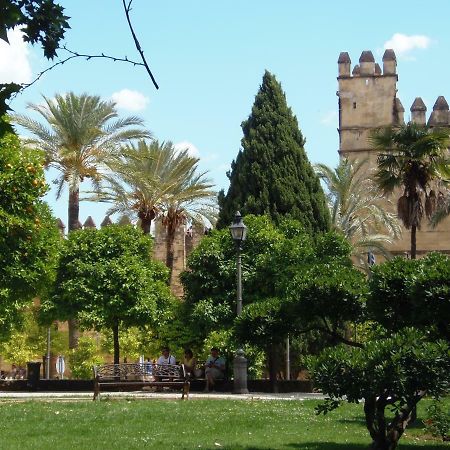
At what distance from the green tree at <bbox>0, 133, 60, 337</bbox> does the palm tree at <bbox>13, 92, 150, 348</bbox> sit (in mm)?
4868

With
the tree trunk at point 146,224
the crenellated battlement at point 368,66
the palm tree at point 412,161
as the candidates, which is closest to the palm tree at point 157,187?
the tree trunk at point 146,224

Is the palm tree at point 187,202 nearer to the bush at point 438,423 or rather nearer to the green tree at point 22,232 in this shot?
the green tree at point 22,232

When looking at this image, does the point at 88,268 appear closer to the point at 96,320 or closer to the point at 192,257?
the point at 96,320

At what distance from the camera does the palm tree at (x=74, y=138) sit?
33.0 meters

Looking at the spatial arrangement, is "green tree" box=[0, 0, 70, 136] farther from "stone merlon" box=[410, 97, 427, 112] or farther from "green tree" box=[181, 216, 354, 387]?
"stone merlon" box=[410, 97, 427, 112]

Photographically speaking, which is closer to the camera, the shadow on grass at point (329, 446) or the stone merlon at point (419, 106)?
the shadow on grass at point (329, 446)

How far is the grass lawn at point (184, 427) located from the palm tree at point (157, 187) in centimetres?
1843

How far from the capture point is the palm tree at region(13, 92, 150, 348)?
33.0 metres

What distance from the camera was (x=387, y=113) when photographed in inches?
2062

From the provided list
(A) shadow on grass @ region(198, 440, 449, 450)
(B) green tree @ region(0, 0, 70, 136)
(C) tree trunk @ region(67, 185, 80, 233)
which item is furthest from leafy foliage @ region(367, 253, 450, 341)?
(C) tree trunk @ region(67, 185, 80, 233)

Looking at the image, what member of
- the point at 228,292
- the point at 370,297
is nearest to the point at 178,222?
the point at 228,292

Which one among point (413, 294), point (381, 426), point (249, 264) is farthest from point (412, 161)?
point (413, 294)

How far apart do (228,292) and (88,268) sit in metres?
4.81

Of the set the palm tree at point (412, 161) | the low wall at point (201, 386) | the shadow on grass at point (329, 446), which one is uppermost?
the palm tree at point (412, 161)
